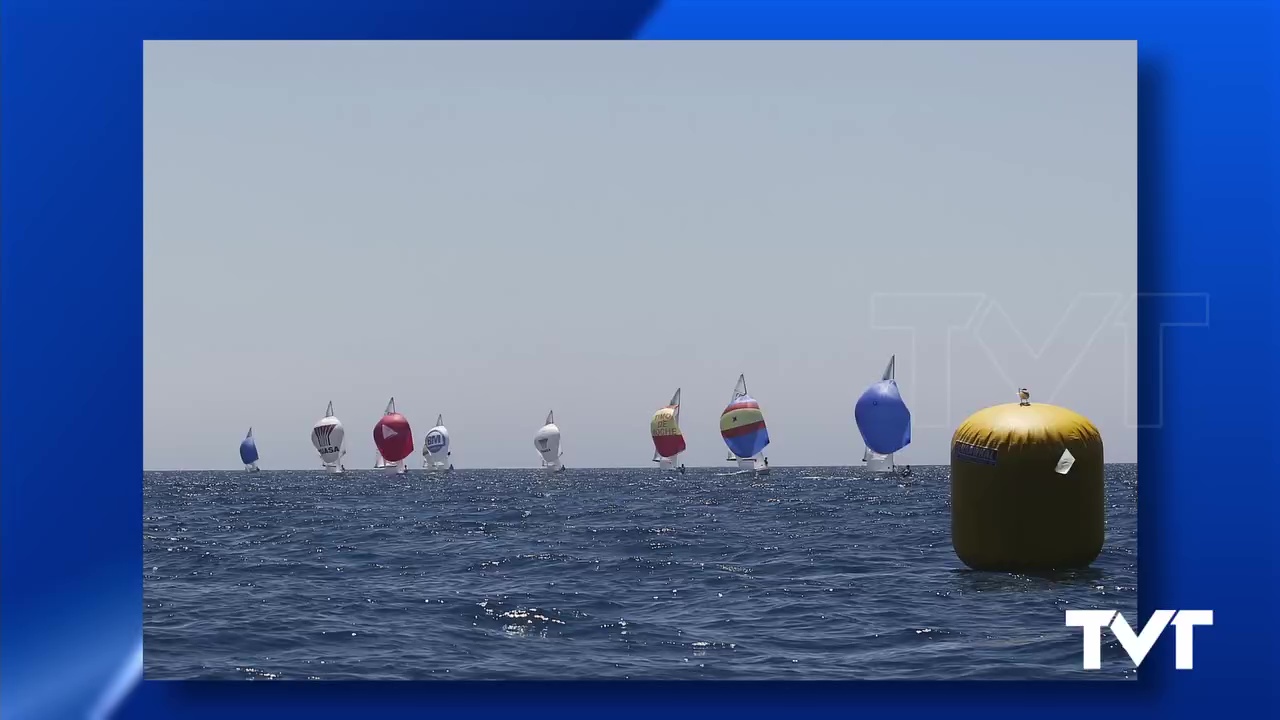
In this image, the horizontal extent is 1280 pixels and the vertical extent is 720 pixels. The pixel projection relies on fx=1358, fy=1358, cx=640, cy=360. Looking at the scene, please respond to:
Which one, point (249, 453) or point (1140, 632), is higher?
point (249, 453)

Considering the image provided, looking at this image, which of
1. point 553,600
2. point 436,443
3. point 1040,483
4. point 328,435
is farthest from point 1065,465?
point 328,435

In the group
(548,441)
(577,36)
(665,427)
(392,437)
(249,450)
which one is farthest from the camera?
(392,437)

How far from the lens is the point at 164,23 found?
21.0ft

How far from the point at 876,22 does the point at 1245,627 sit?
A: 3.28 meters

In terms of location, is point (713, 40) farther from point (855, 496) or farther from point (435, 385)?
point (855, 496)

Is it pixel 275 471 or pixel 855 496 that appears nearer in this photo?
pixel 275 471

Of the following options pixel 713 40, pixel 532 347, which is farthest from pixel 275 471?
pixel 713 40

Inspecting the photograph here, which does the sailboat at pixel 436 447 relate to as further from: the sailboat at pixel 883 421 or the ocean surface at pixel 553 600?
the sailboat at pixel 883 421

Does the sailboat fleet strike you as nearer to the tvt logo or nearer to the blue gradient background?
the blue gradient background

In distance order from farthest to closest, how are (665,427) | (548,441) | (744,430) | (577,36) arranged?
(665,427)
(548,441)
(744,430)
(577,36)

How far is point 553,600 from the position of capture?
21.3 ft

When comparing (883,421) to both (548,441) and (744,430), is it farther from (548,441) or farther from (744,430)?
(548,441)

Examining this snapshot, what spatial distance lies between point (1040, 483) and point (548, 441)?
8.03 ft

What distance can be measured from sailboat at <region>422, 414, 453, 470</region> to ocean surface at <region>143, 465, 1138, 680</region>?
0.12 metres
